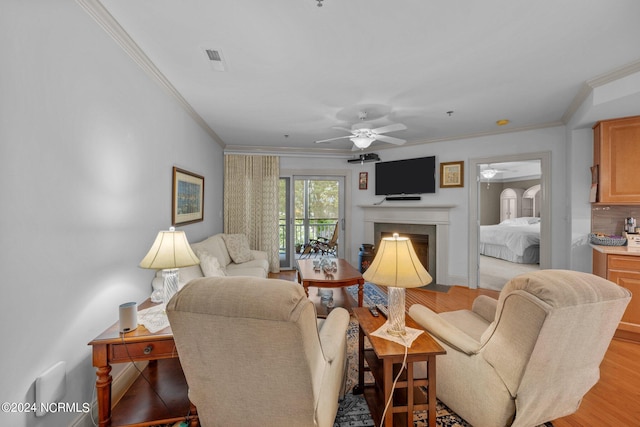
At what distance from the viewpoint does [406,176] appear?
498cm

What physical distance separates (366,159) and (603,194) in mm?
3087

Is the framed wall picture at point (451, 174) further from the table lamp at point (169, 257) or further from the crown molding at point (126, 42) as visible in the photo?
the table lamp at point (169, 257)

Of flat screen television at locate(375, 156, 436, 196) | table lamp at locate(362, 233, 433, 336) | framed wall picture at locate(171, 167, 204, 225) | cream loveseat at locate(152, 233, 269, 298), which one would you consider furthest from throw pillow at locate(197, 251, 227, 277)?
flat screen television at locate(375, 156, 436, 196)

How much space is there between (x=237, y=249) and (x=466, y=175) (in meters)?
3.96

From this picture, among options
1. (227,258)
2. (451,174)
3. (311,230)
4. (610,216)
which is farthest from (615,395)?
(311,230)

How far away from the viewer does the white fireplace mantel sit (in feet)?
15.2

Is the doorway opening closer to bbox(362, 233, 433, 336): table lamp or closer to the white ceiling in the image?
the white ceiling

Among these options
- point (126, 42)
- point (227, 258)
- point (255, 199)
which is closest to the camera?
point (126, 42)

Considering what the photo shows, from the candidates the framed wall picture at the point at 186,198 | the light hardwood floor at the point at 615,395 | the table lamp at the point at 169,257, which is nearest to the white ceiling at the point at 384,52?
the framed wall picture at the point at 186,198

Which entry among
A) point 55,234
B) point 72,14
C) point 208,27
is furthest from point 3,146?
point 208,27

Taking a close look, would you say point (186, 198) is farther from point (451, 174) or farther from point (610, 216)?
point (610, 216)

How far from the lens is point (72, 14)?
4.90ft

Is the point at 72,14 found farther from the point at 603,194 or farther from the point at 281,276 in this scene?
the point at 603,194

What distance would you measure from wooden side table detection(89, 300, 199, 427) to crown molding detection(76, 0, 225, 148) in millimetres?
1922
